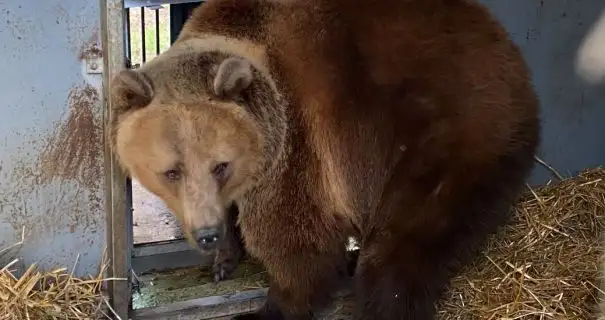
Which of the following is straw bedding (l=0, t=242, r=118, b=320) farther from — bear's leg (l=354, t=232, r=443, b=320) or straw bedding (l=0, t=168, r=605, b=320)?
bear's leg (l=354, t=232, r=443, b=320)

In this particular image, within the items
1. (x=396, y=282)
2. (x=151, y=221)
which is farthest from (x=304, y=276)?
(x=151, y=221)

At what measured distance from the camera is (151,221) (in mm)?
6059

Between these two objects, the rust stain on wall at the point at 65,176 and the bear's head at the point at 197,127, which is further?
the rust stain on wall at the point at 65,176

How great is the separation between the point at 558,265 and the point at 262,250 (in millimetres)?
1691

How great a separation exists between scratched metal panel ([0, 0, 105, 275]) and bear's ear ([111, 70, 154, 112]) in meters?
0.45

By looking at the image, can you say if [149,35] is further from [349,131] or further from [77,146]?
[349,131]

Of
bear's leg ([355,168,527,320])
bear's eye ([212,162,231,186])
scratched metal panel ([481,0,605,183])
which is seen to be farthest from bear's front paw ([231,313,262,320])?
scratched metal panel ([481,0,605,183])

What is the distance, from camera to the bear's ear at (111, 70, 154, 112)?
3721mm

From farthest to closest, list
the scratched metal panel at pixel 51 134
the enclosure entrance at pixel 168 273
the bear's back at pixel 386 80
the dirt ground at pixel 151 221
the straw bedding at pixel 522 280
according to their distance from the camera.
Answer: the dirt ground at pixel 151 221
the enclosure entrance at pixel 168 273
the straw bedding at pixel 522 280
the scratched metal panel at pixel 51 134
the bear's back at pixel 386 80

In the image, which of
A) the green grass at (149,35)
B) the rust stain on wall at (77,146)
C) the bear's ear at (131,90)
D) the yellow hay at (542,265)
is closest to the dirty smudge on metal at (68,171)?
the rust stain on wall at (77,146)

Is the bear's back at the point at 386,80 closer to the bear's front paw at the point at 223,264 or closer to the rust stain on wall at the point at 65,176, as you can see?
the rust stain on wall at the point at 65,176

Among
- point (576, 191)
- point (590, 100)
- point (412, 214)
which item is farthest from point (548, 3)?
point (412, 214)

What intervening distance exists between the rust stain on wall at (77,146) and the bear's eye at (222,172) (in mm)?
849

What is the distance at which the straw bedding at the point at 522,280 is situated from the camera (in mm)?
4250
